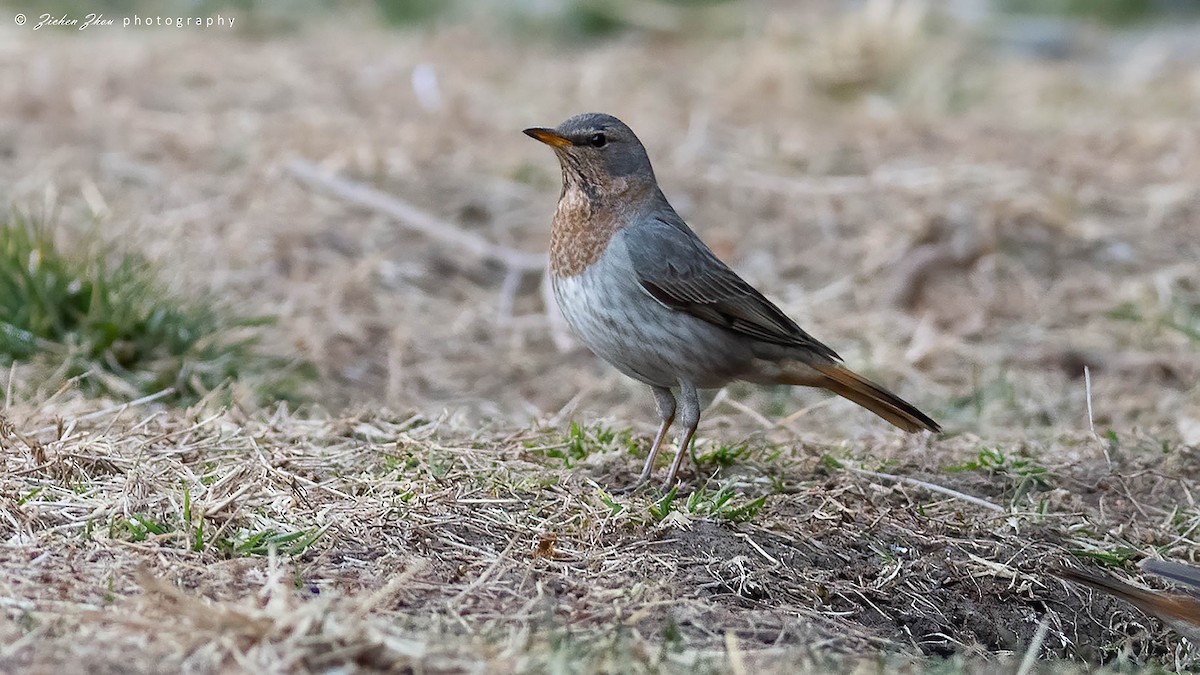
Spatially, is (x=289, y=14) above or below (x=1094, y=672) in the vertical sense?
above

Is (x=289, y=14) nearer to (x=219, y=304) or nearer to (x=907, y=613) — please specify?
(x=219, y=304)

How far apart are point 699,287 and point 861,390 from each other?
2.39ft

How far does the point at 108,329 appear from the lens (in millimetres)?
5855

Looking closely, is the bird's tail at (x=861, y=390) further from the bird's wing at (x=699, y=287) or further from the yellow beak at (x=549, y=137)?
the yellow beak at (x=549, y=137)

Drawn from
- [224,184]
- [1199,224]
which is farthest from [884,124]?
[224,184]

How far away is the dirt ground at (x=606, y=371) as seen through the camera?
12.3 ft

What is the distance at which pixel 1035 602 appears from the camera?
14.5 feet

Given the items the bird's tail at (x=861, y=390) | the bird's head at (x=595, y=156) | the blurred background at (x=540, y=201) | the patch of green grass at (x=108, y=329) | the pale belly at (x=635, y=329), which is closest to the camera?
the pale belly at (x=635, y=329)

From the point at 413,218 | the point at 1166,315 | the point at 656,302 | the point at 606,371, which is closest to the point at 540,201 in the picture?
the point at 413,218

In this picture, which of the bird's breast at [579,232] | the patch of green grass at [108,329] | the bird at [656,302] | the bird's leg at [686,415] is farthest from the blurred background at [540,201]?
the bird's breast at [579,232]

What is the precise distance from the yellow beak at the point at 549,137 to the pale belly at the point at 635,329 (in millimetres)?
495

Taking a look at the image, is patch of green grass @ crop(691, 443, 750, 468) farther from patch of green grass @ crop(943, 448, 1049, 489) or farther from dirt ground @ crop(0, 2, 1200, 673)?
patch of green grass @ crop(943, 448, 1049, 489)

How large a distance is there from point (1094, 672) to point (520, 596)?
1549 mm

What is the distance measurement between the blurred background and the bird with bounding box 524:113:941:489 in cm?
51
